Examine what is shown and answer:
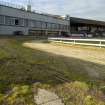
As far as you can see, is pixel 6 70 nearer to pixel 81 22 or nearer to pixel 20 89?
pixel 20 89

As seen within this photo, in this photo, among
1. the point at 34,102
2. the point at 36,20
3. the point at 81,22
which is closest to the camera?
the point at 34,102

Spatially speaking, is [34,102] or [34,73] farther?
[34,73]

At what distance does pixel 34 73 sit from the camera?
704 cm

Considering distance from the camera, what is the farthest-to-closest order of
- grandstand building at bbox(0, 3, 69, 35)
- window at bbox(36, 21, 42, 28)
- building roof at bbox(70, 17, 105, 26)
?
building roof at bbox(70, 17, 105, 26), window at bbox(36, 21, 42, 28), grandstand building at bbox(0, 3, 69, 35)

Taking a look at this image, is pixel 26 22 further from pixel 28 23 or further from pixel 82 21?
pixel 82 21

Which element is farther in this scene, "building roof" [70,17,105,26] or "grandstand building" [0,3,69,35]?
"building roof" [70,17,105,26]

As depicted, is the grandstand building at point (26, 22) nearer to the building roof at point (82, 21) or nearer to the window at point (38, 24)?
the window at point (38, 24)

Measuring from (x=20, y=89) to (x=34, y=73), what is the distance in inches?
66.3

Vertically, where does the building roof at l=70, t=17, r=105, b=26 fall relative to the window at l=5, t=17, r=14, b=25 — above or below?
above

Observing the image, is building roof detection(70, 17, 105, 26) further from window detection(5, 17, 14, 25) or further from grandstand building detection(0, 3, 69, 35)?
window detection(5, 17, 14, 25)

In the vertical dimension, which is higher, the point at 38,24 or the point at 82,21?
the point at 82,21

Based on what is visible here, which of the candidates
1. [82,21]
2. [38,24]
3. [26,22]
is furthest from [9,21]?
[82,21]

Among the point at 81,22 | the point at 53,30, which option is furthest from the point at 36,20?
the point at 81,22

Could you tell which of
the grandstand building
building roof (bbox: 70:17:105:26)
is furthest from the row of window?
building roof (bbox: 70:17:105:26)
